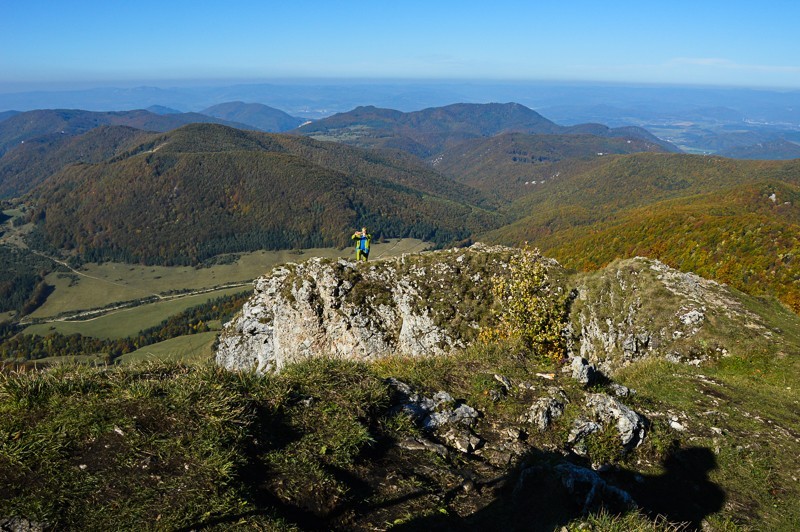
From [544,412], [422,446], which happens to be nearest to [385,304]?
[544,412]

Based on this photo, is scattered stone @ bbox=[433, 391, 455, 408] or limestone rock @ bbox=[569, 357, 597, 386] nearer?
scattered stone @ bbox=[433, 391, 455, 408]

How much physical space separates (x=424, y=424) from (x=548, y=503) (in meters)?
3.16

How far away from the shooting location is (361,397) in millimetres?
9227

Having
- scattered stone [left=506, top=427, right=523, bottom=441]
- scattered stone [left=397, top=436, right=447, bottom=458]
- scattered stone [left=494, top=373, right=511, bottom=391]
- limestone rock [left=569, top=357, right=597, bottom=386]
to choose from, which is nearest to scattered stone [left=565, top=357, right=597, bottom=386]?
limestone rock [left=569, top=357, right=597, bottom=386]

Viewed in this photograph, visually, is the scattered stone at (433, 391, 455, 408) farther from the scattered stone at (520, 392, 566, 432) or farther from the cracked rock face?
the cracked rock face

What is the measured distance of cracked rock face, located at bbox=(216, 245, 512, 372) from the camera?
33.7 metres

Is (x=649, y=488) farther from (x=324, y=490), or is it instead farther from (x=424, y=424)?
(x=324, y=490)

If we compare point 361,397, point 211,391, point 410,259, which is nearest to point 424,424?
point 361,397

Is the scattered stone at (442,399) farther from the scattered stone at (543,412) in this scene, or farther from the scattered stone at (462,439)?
the scattered stone at (543,412)

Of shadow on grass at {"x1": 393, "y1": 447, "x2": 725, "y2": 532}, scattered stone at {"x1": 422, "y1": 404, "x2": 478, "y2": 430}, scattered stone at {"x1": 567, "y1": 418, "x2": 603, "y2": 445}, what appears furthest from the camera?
scattered stone at {"x1": 567, "y1": 418, "x2": 603, "y2": 445}

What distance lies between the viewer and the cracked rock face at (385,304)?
111 feet

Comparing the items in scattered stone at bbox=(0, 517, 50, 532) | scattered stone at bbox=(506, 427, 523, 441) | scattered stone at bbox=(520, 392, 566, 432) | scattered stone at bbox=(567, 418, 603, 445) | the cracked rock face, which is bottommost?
the cracked rock face

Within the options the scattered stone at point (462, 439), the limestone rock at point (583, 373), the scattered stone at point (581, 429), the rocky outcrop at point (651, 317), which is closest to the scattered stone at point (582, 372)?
the limestone rock at point (583, 373)

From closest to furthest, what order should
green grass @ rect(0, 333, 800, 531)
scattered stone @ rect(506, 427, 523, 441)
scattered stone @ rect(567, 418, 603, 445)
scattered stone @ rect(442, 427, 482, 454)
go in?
green grass @ rect(0, 333, 800, 531) < scattered stone @ rect(442, 427, 482, 454) < scattered stone @ rect(506, 427, 523, 441) < scattered stone @ rect(567, 418, 603, 445)
